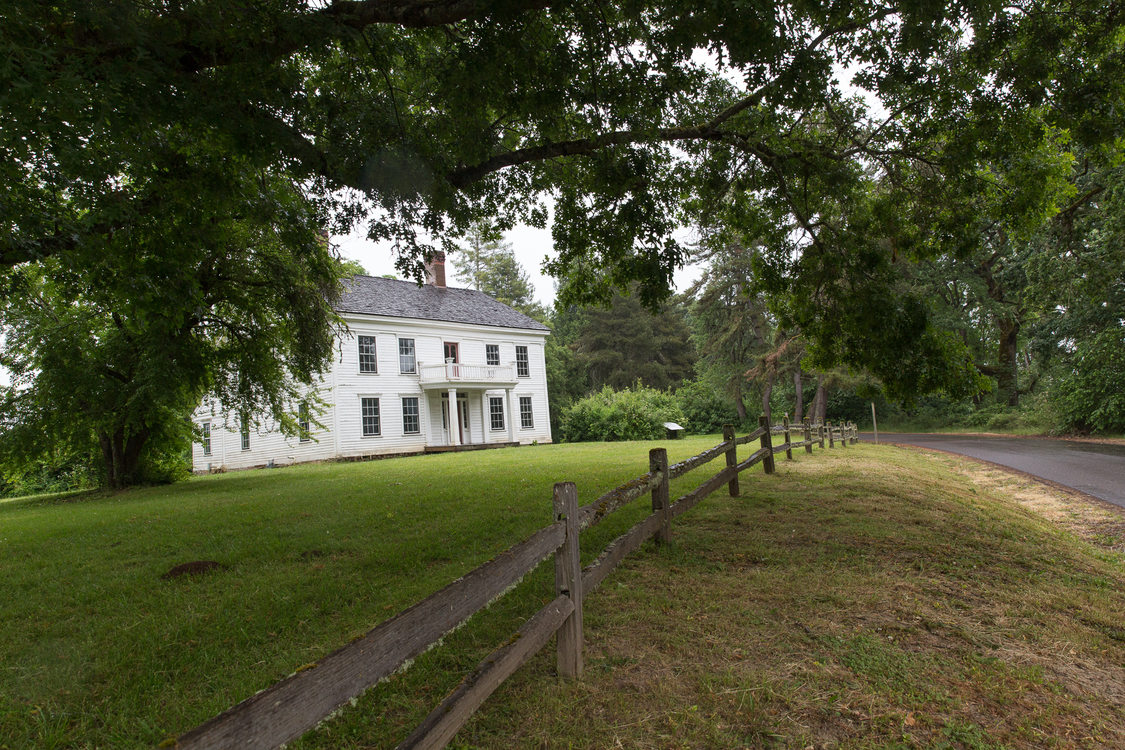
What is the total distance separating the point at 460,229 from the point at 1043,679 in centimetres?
851

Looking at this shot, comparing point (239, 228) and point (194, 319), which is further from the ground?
point (239, 228)

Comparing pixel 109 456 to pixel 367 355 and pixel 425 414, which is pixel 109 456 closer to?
pixel 367 355

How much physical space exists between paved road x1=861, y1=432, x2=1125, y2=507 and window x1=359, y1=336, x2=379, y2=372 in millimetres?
23158

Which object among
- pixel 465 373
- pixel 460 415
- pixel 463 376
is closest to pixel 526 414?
pixel 460 415

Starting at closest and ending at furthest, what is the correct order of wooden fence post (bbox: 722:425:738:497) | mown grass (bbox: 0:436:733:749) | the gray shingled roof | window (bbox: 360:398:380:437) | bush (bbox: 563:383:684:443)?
mown grass (bbox: 0:436:733:749) < wooden fence post (bbox: 722:425:738:497) < window (bbox: 360:398:380:437) < the gray shingled roof < bush (bbox: 563:383:684:443)

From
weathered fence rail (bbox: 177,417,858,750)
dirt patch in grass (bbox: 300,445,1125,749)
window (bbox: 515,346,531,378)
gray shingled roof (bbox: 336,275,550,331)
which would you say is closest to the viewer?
weathered fence rail (bbox: 177,417,858,750)

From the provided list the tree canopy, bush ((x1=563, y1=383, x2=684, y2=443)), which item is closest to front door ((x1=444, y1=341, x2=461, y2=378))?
bush ((x1=563, y1=383, x2=684, y2=443))

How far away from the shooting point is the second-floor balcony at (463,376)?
27016mm

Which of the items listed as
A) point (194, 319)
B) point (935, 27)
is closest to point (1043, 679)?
point (935, 27)

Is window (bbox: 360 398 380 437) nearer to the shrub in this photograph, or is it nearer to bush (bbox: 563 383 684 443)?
bush (bbox: 563 383 684 443)

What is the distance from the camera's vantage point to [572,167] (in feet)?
31.9

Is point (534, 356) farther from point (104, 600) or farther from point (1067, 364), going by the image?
point (104, 600)

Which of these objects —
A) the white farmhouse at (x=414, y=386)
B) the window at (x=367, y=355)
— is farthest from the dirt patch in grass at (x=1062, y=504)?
the window at (x=367, y=355)

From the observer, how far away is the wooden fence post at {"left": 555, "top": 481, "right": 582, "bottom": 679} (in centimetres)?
360
